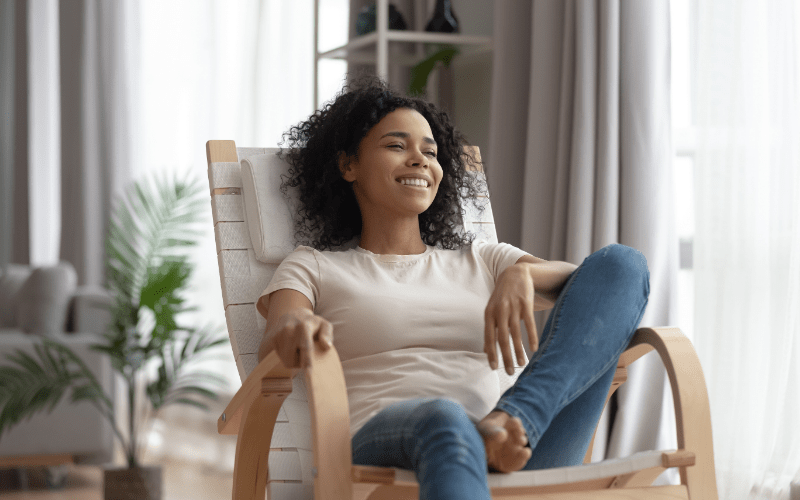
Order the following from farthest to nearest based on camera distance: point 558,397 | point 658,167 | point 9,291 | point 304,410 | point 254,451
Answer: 1. point 9,291
2. point 658,167
3. point 304,410
4. point 254,451
5. point 558,397

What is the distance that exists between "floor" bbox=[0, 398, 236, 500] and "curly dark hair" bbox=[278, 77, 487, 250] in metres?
1.48

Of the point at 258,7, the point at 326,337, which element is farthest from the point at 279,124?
the point at 326,337

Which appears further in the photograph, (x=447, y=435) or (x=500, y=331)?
(x=500, y=331)

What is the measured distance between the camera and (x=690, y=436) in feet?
4.05

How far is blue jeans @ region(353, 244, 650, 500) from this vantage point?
3.42 ft

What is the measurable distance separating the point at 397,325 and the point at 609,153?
101 cm

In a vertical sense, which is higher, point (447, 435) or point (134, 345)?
point (447, 435)

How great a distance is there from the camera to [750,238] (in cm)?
198

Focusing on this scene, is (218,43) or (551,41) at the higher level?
(218,43)

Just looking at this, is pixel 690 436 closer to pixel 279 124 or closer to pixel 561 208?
pixel 561 208

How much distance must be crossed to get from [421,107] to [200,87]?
284cm

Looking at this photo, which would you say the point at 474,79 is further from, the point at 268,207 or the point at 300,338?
the point at 300,338

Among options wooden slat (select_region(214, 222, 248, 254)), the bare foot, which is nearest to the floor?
wooden slat (select_region(214, 222, 248, 254))

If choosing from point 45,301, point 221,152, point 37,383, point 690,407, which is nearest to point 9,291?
point 45,301
